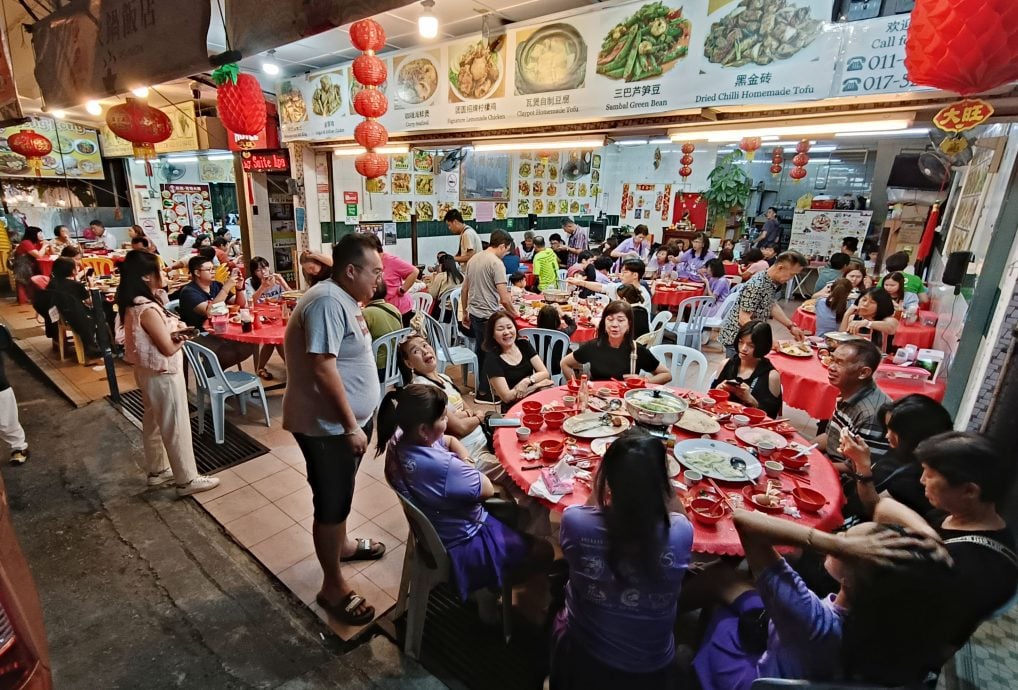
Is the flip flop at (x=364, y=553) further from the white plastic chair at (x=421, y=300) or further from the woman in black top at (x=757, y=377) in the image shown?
the white plastic chair at (x=421, y=300)

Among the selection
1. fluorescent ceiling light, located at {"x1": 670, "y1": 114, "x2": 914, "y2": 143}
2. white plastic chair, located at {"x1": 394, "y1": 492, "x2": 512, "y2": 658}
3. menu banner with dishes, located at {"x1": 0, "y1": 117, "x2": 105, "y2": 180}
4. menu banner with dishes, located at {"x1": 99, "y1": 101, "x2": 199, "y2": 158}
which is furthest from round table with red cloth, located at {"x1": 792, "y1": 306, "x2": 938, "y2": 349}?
menu banner with dishes, located at {"x1": 0, "y1": 117, "x2": 105, "y2": 180}

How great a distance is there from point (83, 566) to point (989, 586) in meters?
4.59

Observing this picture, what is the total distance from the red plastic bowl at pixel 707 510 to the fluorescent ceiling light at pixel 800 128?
3.69 meters

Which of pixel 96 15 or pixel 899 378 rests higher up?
pixel 96 15

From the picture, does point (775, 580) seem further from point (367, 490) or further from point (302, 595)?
point (367, 490)

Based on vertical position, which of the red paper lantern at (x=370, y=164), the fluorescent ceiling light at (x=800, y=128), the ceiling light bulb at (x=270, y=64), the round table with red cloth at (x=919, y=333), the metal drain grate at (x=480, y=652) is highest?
the ceiling light bulb at (x=270, y=64)

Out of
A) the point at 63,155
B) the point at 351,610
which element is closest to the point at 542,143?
the point at 351,610

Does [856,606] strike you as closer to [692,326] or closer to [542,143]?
[692,326]

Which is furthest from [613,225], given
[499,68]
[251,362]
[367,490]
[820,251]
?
[367,490]

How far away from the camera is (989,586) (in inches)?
59.7

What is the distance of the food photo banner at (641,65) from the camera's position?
12.1 ft

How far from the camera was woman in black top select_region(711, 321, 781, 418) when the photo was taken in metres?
3.65

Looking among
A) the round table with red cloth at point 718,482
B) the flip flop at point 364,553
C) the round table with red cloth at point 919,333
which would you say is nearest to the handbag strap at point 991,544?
the round table with red cloth at point 718,482

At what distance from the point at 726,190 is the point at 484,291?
1162cm
